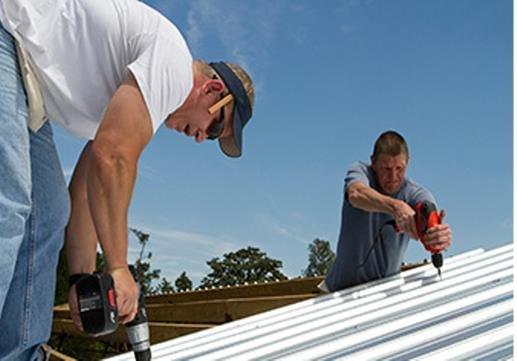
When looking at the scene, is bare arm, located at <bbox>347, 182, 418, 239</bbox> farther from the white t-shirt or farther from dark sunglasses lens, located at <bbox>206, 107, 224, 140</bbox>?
the white t-shirt

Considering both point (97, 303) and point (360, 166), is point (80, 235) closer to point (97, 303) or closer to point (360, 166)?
point (97, 303)

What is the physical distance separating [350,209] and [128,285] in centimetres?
205

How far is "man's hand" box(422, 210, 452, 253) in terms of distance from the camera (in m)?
2.78

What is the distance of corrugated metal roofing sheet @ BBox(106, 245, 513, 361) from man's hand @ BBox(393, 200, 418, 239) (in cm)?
22

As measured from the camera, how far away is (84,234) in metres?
1.87

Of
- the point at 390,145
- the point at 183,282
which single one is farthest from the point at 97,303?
the point at 183,282

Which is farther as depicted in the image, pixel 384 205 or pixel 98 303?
pixel 384 205

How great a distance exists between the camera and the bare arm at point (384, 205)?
9.59 ft

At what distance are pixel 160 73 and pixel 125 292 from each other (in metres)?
0.57

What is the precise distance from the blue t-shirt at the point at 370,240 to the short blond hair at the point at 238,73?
1.46 m

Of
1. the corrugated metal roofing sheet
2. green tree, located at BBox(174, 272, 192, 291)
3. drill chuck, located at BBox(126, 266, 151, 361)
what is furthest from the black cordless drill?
green tree, located at BBox(174, 272, 192, 291)

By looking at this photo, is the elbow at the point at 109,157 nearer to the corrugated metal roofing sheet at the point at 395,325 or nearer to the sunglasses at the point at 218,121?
the sunglasses at the point at 218,121

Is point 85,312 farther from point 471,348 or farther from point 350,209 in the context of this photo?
point 350,209

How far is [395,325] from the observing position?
1855mm
